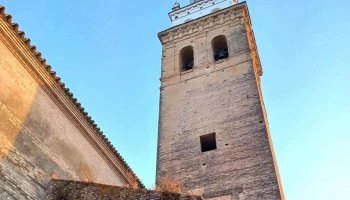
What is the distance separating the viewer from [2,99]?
8.36 meters

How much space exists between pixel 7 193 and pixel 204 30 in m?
11.5

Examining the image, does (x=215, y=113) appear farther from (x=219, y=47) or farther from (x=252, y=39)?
(x=252, y=39)

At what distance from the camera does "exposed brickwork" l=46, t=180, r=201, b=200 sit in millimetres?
7348

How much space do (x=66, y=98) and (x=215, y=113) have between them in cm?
516

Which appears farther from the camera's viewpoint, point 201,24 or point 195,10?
point 195,10

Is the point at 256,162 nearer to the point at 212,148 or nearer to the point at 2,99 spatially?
the point at 212,148

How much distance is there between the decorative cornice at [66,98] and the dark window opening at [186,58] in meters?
5.72

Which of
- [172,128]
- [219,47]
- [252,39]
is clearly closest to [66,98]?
[172,128]

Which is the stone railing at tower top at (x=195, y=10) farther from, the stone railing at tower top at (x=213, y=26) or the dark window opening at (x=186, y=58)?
the dark window opening at (x=186, y=58)

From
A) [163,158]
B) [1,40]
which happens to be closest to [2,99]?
[1,40]

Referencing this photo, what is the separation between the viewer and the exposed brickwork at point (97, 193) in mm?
7348

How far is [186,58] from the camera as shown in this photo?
17219 mm

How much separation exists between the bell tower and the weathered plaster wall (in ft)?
10.5

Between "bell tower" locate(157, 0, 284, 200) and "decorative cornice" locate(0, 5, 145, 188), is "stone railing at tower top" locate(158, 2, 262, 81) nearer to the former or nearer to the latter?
"bell tower" locate(157, 0, 284, 200)
